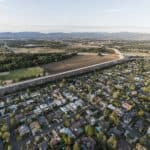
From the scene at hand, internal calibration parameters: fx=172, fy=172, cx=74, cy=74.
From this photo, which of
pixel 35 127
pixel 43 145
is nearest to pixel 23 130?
pixel 35 127

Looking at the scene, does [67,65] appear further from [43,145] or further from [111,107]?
[43,145]

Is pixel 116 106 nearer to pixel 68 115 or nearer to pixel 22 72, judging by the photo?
pixel 68 115

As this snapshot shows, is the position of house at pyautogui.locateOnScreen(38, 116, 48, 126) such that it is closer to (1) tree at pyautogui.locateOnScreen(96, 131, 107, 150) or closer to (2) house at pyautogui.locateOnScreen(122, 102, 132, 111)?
(1) tree at pyautogui.locateOnScreen(96, 131, 107, 150)

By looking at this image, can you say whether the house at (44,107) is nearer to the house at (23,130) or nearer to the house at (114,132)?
the house at (23,130)

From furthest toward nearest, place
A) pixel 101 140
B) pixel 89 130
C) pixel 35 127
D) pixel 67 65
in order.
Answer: pixel 67 65 → pixel 35 127 → pixel 89 130 → pixel 101 140

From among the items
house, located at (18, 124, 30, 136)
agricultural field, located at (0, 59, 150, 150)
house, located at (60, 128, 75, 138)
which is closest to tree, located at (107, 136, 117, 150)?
agricultural field, located at (0, 59, 150, 150)

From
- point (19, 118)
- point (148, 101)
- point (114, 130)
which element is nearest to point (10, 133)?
point (19, 118)

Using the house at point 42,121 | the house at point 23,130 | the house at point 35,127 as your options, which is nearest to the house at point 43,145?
the house at point 35,127
